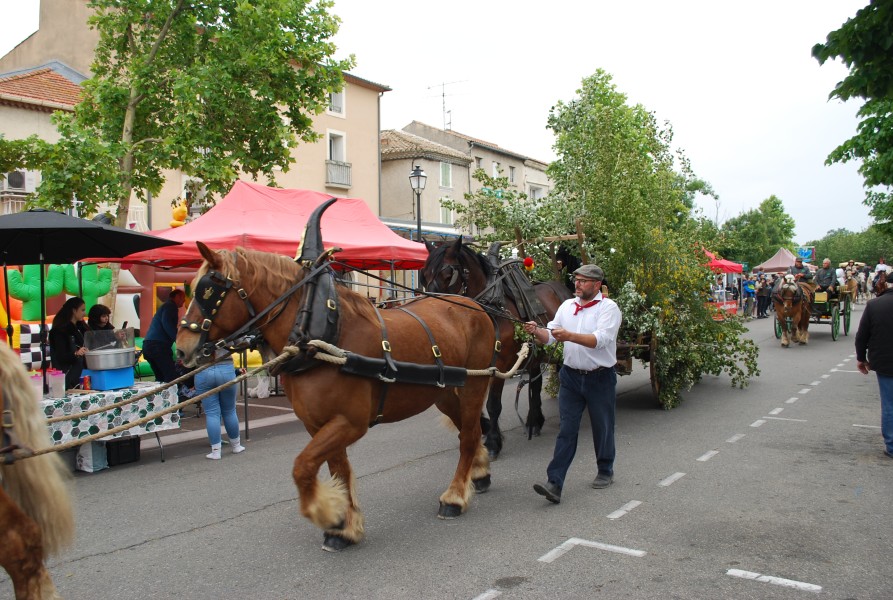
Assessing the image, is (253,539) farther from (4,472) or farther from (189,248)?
(189,248)

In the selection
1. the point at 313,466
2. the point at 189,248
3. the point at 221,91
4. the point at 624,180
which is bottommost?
the point at 313,466

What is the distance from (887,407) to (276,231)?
7.67 meters

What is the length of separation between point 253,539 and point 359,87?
2666 cm

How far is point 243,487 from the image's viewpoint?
6109mm

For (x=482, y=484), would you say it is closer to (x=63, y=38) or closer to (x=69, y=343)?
(x=69, y=343)

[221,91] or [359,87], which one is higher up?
[359,87]

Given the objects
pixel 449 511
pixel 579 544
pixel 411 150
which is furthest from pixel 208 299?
pixel 411 150

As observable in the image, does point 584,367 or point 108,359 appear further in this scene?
point 108,359

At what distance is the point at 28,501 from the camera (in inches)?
127

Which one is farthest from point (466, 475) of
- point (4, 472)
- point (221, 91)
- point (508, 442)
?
point (221, 91)

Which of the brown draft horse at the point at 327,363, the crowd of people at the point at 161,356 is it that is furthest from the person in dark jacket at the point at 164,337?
the brown draft horse at the point at 327,363

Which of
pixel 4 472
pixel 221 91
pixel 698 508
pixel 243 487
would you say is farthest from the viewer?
pixel 221 91

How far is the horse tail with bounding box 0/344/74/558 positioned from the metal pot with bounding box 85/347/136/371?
153 inches

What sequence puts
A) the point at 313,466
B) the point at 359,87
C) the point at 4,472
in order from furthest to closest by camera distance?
the point at 359,87 → the point at 313,466 → the point at 4,472
